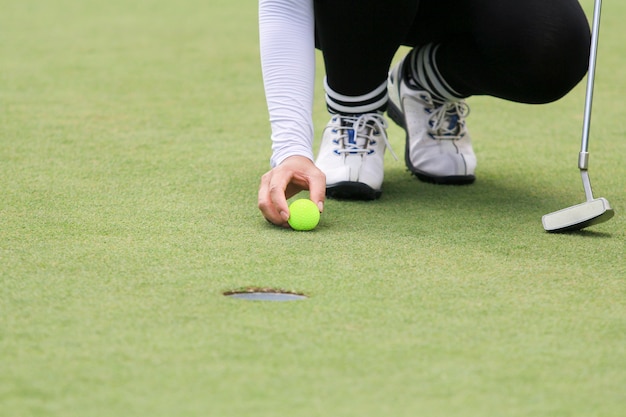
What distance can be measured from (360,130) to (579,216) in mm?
533

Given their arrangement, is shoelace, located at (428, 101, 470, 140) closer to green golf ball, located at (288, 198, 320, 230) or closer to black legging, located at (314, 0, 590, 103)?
black legging, located at (314, 0, 590, 103)

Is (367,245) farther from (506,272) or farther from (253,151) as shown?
(253,151)

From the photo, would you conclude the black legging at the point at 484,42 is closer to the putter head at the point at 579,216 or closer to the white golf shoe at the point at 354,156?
the white golf shoe at the point at 354,156

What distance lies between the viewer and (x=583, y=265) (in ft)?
5.08

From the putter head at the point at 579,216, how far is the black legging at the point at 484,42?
0.30m

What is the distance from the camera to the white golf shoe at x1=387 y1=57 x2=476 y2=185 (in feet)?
7.15

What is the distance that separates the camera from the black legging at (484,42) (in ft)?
6.18

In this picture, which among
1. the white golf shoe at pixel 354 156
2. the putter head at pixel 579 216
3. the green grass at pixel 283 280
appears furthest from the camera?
the white golf shoe at pixel 354 156

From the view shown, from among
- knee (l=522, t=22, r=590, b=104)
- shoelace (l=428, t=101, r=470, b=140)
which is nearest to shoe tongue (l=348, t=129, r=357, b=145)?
shoelace (l=428, t=101, r=470, b=140)

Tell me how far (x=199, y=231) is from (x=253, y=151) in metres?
0.77

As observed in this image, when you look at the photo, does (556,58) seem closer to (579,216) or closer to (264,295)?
(579,216)

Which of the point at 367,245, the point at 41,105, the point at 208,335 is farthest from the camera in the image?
the point at 41,105

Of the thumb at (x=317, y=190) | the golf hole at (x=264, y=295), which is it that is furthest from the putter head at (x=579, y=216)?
the golf hole at (x=264, y=295)

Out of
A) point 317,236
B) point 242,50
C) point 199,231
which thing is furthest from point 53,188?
point 242,50
